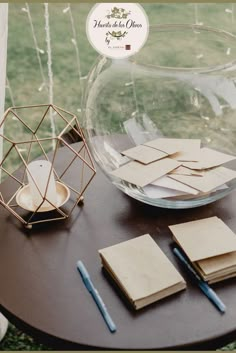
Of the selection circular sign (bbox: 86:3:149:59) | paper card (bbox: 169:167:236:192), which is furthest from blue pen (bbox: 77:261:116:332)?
circular sign (bbox: 86:3:149:59)

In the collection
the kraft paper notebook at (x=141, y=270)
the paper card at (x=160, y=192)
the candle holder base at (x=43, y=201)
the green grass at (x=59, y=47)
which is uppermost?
the paper card at (x=160, y=192)

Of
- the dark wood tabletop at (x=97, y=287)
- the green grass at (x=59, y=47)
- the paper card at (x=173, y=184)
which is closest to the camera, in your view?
the dark wood tabletop at (x=97, y=287)

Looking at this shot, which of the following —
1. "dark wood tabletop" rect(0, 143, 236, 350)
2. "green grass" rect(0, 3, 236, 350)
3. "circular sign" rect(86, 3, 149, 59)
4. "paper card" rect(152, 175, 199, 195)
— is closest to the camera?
"dark wood tabletop" rect(0, 143, 236, 350)

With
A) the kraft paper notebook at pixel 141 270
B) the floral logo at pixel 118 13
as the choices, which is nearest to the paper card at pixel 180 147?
the kraft paper notebook at pixel 141 270

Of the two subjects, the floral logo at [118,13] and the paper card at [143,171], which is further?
the floral logo at [118,13]

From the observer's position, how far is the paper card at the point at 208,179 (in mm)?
956

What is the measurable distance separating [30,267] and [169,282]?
234 mm

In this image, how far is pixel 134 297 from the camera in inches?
29.8

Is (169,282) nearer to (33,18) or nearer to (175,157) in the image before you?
(175,157)

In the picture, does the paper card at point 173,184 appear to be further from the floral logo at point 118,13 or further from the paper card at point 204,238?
the floral logo at point 118,13

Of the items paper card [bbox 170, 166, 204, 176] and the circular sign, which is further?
the circular sign

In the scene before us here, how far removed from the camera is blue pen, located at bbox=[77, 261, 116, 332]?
2.44ft

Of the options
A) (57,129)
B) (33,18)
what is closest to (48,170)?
(57,129)

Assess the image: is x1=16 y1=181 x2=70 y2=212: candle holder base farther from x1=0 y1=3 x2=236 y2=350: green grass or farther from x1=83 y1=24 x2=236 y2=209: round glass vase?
x1=0 y1=3 x2=236 y2=350: green grass
